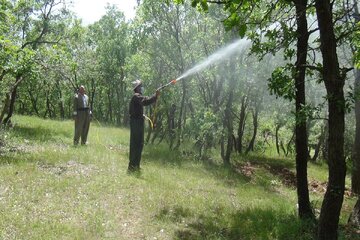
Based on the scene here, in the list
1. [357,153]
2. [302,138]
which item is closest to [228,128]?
[357,153]

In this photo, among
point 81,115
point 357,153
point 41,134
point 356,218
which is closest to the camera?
point 356,218

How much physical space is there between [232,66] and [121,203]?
11256 millimetres

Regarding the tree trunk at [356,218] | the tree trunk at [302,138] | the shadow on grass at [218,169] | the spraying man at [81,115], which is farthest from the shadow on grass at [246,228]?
the spraying man at [81,115]

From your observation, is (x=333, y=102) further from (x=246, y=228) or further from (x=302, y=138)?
(x=246, y=228)

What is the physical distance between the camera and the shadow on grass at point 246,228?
25.0ft

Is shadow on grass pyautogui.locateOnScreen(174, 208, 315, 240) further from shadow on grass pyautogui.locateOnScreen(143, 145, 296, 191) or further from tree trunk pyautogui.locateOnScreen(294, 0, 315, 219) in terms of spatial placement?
shadow on grass pyautogui.locateOnScreen(143, 145, 296, 191)

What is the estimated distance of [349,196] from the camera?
14.1 metres

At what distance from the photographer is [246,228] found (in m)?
8.03

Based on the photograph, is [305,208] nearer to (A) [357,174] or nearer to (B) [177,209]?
(B) [177,209]

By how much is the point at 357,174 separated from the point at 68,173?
1019 cm

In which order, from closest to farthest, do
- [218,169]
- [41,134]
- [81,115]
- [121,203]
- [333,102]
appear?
[333,102] < [121,203] < [218,169] < [81,115] < [41,134]

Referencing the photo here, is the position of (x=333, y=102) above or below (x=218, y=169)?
above

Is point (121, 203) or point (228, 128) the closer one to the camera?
point (121, 203)

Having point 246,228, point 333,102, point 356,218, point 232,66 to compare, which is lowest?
point 246,228
